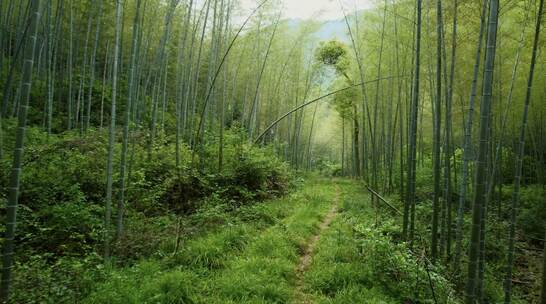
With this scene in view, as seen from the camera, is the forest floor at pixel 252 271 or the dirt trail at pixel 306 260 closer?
the forest floor at pixel 252 271

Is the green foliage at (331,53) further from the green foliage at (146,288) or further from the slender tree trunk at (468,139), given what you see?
the green foliage at (146,288)

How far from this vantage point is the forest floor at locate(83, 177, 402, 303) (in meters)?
2.52

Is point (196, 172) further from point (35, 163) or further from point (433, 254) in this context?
point (433, 254)

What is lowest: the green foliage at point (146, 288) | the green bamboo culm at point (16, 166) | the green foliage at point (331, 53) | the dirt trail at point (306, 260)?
the dirt trail at point (306, 260)

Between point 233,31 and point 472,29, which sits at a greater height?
point 233,31

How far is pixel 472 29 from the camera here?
4.46m

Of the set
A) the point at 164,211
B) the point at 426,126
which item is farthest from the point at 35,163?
the point at 426,126

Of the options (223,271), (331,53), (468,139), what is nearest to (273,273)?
(223,271)

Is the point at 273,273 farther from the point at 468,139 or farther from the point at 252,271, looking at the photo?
the point at 468,139

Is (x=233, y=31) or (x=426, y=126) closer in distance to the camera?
(x=233, y=31)

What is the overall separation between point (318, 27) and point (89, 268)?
929 cm

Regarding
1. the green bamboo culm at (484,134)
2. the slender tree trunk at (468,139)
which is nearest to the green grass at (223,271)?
the green bamboo culm at (484,134)

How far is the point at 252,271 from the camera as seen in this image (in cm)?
301

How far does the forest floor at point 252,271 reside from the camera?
2521 mm
